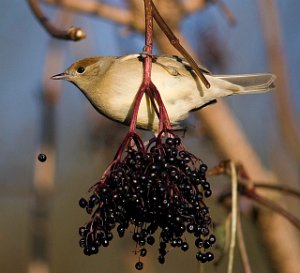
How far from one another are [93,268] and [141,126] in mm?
4976

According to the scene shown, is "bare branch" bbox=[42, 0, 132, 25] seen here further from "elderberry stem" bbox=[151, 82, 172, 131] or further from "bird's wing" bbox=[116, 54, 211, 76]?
"elderberry stem" bbox=[151, 82, 172, 131]

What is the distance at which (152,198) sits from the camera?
179cm

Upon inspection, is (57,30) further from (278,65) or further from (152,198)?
(278,65)

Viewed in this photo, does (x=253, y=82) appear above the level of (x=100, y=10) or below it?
below

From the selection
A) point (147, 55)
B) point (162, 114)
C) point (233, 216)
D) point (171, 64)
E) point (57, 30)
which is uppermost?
point (57, 30)

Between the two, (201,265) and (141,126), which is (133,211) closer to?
(141,126)

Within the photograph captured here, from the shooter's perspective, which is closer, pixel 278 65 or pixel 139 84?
pixel 139 84

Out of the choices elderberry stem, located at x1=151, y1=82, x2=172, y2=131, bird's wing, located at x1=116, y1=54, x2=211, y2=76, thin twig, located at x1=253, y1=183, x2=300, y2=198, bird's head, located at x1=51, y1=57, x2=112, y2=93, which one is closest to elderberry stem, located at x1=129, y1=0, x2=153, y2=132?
elderberry stem, located at x1=151, y1=82, x2=172, y2=131

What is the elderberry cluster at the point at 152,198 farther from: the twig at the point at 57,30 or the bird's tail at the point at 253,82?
the bird's tail at the point at 253,82

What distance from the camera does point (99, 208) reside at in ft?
6.03

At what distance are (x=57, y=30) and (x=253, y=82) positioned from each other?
797 millimetres

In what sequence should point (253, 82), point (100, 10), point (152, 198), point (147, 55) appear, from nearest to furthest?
point (152, 198) < point (147, 55) < point (253, 82) < point (100, 10)

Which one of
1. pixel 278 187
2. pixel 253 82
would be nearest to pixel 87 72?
pixel 253 82

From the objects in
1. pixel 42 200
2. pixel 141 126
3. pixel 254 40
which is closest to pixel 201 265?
pixel 141 126
